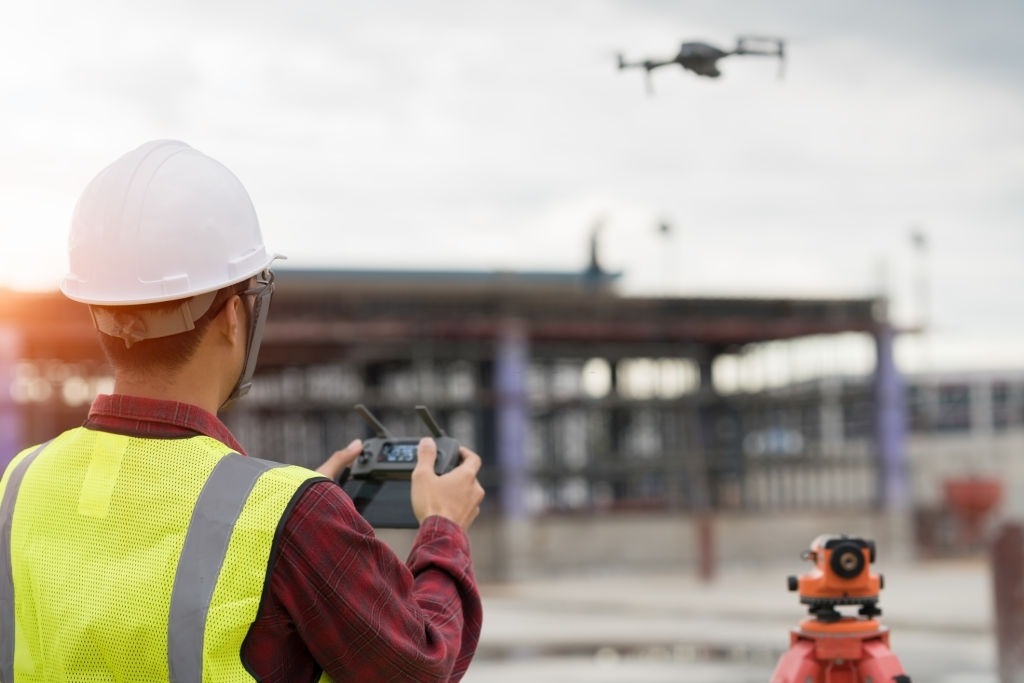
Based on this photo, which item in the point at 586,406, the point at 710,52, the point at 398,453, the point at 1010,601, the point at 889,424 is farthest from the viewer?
the point at 889,424

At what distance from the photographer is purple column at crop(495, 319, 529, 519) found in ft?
75.8

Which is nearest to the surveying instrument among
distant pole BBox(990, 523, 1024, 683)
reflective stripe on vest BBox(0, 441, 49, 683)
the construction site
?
reflective stripe on vest BBox(0, 441, 49, 683)

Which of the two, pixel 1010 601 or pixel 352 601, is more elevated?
pixel 352 601

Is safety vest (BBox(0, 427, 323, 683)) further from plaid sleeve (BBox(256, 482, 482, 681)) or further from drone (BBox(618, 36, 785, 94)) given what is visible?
drone (BBox(618, 36, 785, 94))

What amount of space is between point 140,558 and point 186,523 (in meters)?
0.08

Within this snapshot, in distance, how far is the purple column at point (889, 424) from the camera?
84.6 ft

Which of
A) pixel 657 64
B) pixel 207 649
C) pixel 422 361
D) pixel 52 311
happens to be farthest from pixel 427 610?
pixel 422 361

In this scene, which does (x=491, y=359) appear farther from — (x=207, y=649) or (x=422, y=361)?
(x=207, y=649)

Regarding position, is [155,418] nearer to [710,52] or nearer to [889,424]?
[710,52]

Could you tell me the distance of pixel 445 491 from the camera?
2.22 m

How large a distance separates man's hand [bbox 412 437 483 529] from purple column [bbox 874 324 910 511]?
24485mm

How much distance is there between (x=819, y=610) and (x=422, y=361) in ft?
69.3

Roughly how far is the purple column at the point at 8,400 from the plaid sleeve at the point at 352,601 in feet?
65.9

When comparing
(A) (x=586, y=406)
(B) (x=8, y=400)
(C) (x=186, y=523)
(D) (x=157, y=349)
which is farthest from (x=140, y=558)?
(A) (x=586, y=406)
